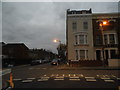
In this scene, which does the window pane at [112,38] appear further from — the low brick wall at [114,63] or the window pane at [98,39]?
the low brick wall at [114,63]

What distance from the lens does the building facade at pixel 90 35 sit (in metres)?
31.5

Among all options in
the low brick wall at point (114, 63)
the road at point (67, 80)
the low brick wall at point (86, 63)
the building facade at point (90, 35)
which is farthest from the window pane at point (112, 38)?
the road at point (67, 80)

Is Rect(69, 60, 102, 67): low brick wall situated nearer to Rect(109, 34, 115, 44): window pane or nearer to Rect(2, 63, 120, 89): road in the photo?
Rect(109, 34, 115, 44): window pane

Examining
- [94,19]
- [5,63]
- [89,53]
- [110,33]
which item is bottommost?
[5,63]

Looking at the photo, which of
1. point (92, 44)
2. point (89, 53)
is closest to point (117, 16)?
point (92, 44)

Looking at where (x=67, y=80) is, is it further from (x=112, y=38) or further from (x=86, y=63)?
(x=112, y=38)

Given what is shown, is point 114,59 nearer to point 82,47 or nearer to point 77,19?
point 82,47

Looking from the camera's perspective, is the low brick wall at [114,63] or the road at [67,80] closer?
the road at [67,80]

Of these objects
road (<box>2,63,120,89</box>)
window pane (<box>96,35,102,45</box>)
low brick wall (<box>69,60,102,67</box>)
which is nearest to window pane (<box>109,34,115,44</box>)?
window pane (<box>96,35,102,45</box>)

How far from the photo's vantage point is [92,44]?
104ft

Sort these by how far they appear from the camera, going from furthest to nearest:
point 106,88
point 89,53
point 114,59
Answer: point 89,53
point 114,59
point 106,88

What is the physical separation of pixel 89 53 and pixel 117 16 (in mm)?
10528

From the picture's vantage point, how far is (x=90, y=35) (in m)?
31.9

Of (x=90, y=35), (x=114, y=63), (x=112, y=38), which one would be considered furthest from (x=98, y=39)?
(x=114, y=63)
